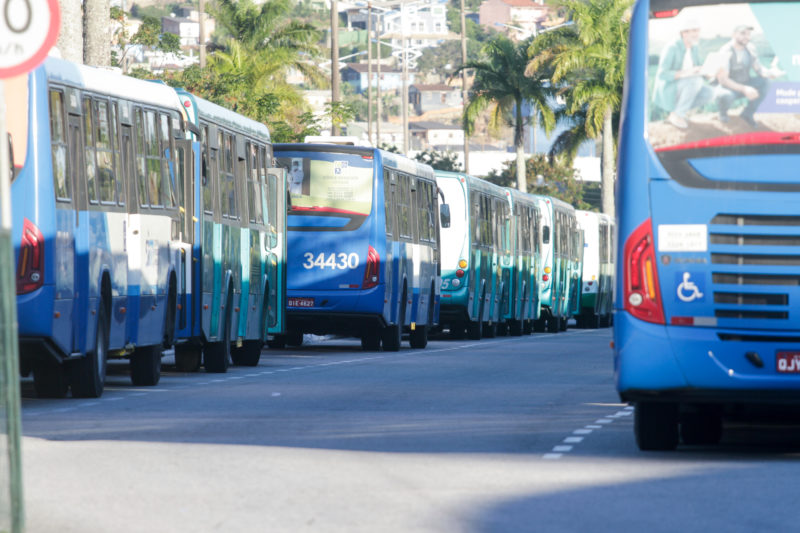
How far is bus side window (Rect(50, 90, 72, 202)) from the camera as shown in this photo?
55.1ft

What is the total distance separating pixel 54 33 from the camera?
9414 millimetres

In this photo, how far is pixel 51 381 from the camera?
62.5ft

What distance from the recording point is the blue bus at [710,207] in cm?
1230

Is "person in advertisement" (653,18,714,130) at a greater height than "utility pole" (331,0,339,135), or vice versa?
"utility pole" (331,0,339,135)

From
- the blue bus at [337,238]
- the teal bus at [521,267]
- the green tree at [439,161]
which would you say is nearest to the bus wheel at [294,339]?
the blue bus at [337,238]

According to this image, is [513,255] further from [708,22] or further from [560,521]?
[560,521]

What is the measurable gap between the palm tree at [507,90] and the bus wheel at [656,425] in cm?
5747

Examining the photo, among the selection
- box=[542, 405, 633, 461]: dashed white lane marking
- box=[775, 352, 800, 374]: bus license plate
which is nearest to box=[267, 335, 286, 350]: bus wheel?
box=[542, 405, 633, 461]: dashed white lane marking

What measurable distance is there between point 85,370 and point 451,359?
11003 millimetres

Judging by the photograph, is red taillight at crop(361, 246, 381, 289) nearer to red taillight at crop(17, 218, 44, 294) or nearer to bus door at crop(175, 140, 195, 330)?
bus door at crop(175, 140, 195, 330)

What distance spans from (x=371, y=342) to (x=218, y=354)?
9.32 metres

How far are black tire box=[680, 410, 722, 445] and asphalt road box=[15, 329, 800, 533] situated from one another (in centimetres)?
27

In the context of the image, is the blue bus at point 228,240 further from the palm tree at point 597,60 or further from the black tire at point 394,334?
the palm tree at point 597,60

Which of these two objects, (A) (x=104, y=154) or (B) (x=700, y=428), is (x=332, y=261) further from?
(B) (x=700, y=428)
